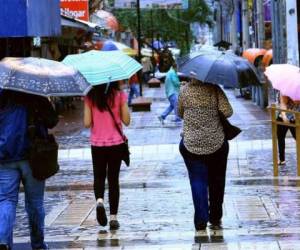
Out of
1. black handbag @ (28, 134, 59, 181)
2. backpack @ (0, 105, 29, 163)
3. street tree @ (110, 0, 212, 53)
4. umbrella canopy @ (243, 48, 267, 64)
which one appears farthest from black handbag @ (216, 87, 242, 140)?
street tree @ (110, 0, 212, 53)

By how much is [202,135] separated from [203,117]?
177mm

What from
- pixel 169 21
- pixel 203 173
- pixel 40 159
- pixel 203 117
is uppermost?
pixel 169 21

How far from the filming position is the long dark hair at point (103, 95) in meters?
8.83

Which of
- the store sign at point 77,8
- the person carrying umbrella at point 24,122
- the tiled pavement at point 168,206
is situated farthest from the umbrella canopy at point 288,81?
the store sign at point 77,8

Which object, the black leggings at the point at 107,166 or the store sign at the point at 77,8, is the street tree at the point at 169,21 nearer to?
the store sign at the point at 77,8

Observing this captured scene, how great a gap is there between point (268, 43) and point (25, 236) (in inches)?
950

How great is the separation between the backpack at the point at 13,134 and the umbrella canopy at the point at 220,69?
6.36ft

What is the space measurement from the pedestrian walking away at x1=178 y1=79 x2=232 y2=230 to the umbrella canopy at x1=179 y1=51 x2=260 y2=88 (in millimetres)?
156

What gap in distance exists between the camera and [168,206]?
10109 millimetres

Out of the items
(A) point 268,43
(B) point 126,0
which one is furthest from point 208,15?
(A) point 268,43

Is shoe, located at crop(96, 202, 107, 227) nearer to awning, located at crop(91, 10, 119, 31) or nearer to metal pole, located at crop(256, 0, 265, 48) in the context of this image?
metal pole, located at crop(256, 0, 265, 48)

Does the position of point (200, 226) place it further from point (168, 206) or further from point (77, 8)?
point (77, 8)

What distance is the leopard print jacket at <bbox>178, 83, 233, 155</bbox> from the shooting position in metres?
8.41

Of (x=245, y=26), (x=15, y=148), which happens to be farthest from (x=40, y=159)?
(x=245, y=26)
